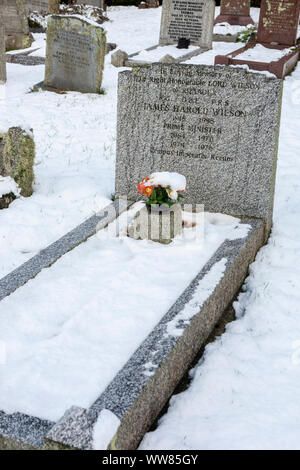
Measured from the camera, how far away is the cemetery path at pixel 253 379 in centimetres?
265

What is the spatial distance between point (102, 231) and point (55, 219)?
69 centimetres

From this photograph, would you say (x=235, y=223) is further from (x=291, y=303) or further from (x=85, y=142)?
(x=85, y=142)

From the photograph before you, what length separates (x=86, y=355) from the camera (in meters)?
2.96

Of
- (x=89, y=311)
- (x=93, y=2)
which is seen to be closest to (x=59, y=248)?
(x=89, y=311)

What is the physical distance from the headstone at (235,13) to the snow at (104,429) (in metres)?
15.9

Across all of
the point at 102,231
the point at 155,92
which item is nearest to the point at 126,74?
the point at 155,92

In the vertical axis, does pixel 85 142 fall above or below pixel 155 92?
below

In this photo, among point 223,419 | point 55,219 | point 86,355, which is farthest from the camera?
point 55,219

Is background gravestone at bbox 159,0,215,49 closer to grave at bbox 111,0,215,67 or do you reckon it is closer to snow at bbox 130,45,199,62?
grave at bbox 111,0,215,67

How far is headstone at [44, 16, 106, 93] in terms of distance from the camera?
903cm

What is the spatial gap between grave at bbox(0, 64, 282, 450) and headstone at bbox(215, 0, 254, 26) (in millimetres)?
12970

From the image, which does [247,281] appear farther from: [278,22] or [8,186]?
[278,22]

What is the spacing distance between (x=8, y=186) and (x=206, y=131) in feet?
6.29

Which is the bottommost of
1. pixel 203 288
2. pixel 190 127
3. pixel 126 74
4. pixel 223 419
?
pixel 223 419
